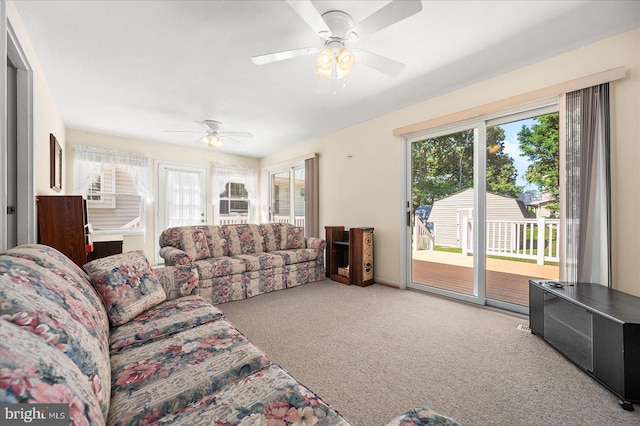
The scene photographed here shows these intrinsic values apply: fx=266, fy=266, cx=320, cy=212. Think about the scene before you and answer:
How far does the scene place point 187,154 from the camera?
18.4 feet

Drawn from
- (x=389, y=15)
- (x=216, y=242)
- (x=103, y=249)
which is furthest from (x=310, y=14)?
(x=103, y=249)

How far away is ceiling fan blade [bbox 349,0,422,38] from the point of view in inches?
58.8

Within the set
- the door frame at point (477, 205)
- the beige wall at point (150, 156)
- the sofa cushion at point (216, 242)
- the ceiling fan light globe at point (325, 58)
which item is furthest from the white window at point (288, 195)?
the ceiling fan light globe at point (325, 58)

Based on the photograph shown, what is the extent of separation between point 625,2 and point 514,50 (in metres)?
0.65

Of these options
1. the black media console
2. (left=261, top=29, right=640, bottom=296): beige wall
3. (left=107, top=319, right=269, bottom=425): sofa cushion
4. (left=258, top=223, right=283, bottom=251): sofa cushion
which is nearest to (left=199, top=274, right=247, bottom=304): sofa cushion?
(left=258, top=223, right=283, bottom=251): sofa cushion

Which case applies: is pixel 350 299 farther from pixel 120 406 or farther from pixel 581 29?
pixel 581 29

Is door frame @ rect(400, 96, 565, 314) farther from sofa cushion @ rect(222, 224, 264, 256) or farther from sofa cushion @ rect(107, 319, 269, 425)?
sofa cushion @ rect(107, 319, 269, 425)

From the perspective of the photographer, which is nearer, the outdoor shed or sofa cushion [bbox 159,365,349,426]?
sofa cushion [bbox 159,365,349,426]

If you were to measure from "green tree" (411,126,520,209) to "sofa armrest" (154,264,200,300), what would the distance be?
113 inches

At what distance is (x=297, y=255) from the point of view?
12.7 ft

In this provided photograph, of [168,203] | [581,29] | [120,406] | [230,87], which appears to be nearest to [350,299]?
[120,406]

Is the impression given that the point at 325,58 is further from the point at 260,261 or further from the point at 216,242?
the point at 216,242

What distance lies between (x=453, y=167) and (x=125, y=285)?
3436 mm

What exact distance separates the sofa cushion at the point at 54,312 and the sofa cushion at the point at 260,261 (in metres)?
2.26
